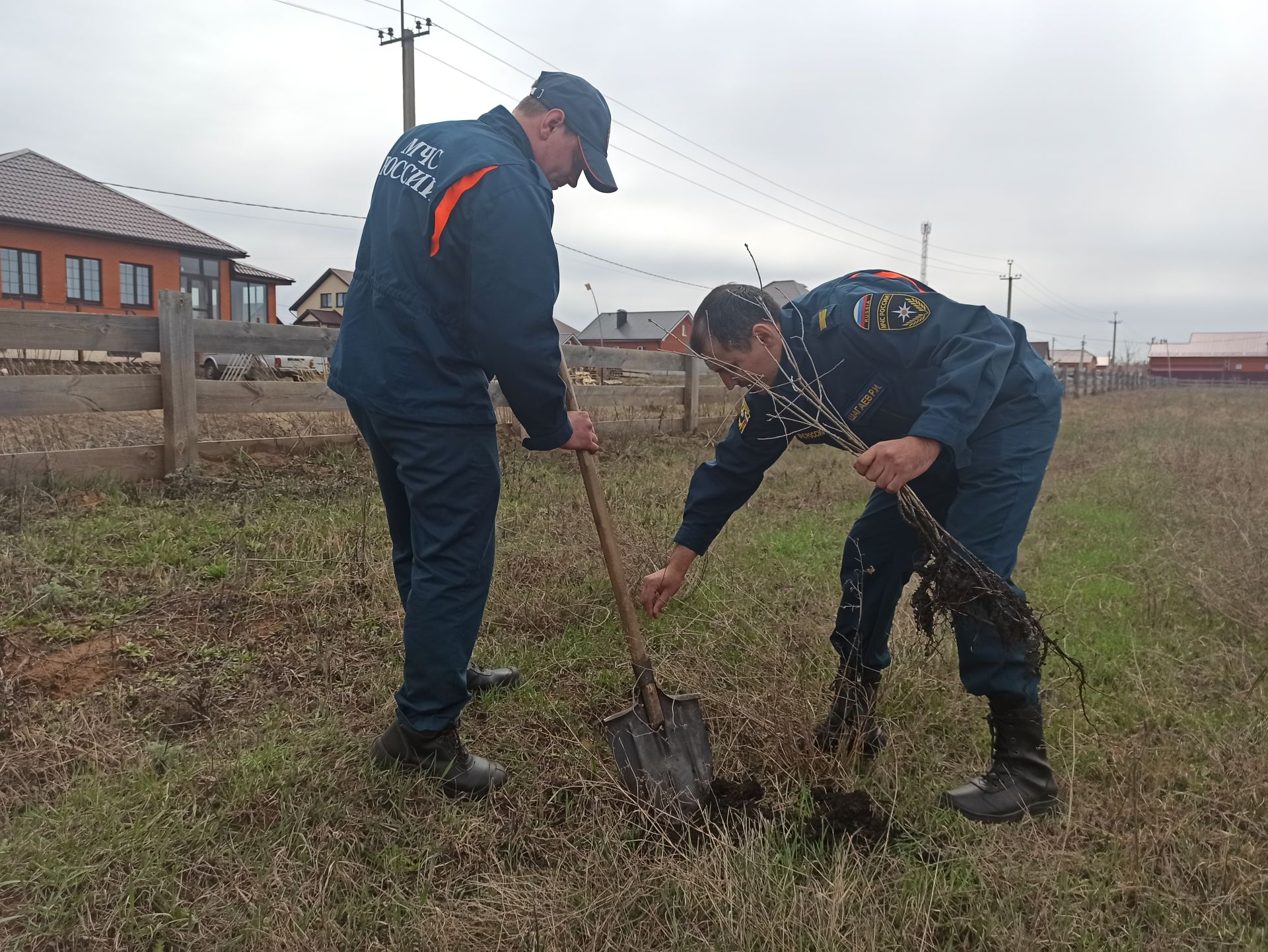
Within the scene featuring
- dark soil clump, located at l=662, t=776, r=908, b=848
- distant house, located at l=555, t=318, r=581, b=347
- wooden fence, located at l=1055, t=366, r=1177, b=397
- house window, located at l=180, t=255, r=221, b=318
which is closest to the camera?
dark soil clump, located at l=662, t=776, r=908, b=848

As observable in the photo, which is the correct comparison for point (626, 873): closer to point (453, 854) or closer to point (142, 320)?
point (453, 854)

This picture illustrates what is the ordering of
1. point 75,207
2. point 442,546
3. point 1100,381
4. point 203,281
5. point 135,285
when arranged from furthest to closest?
point 1100,381 < point 203,281 < point 135,285 < point 75,207 < point 442,546

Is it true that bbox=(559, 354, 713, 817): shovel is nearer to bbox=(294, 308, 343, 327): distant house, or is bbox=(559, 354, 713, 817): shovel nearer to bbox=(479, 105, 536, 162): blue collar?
bbox=(479, 105, 536, 162): blue collar

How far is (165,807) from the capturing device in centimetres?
207

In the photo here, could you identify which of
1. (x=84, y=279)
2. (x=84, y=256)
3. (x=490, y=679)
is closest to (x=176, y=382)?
(x=490, y=679)

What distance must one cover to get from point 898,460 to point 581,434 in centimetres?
88

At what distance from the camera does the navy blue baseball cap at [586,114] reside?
240cm

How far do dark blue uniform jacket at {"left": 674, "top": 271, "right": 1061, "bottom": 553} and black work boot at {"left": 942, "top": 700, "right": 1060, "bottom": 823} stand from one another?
74 cm

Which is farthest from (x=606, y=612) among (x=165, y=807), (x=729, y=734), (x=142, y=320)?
(x=142, y=320)

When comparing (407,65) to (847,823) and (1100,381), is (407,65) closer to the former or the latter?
(847,823)

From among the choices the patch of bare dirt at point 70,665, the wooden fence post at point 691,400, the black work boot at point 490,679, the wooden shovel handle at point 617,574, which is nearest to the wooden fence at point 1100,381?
the wooden fence post at point 691,400

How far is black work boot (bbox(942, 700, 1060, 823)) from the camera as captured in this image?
2.25 metres

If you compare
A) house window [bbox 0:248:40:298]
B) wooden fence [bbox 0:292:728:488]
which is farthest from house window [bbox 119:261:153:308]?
wooden fence [bbox 0:292:728:488]

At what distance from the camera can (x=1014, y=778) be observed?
2289mm
